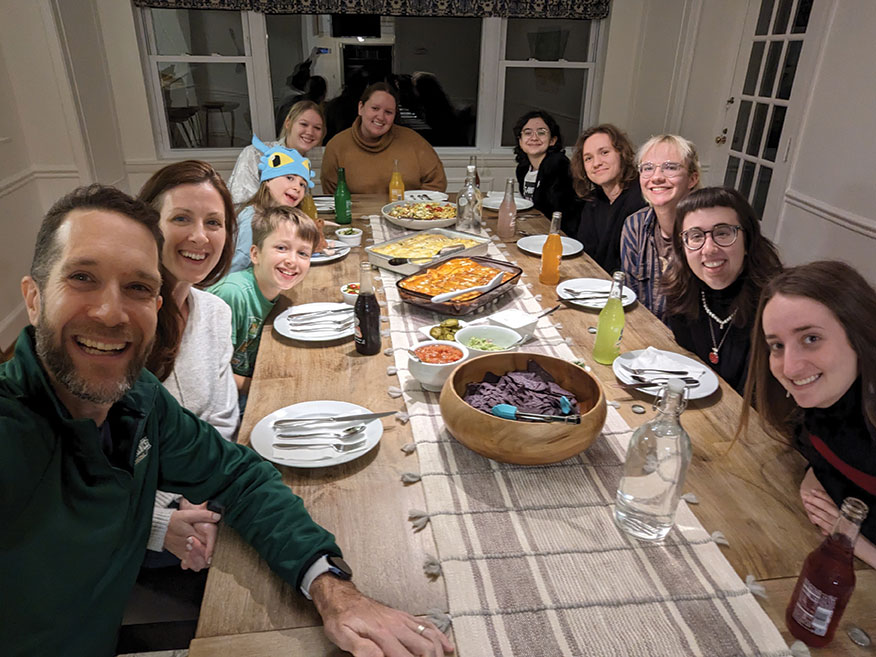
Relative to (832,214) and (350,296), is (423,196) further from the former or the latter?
(832,214)

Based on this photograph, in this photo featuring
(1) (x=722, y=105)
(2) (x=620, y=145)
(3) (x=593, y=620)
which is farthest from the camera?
(1) (x=722, y=105)

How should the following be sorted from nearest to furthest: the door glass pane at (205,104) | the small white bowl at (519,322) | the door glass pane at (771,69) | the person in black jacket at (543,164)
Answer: the small white bowl at (519,322)
the person in black jacket at (543,164)
the door glass pane at (771,69)
the door glass pane at (205,104)

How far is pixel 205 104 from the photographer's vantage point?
14.3ft

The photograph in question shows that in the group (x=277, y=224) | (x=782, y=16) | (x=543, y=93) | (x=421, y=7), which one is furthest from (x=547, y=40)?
(x=277, y=224)

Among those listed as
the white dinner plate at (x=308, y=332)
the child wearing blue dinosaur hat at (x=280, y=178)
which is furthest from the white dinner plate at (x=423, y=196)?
the white dinner plate at (x=308, y=332)

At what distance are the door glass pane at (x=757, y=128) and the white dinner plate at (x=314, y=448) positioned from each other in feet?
10.9

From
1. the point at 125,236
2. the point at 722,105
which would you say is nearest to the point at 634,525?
the point at 125,236

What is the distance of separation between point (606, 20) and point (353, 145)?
2.19m

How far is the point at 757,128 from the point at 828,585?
136 inches

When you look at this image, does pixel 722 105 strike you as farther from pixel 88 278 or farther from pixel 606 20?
pixel 88 278

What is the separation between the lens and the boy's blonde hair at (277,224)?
181 cm

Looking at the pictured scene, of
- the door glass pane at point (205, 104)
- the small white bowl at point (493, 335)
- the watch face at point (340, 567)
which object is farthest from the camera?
the door glass pane at point (205, 104)

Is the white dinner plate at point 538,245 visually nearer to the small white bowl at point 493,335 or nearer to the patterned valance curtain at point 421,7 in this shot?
the small white bowl at point 493,335

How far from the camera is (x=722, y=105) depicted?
387 cm
